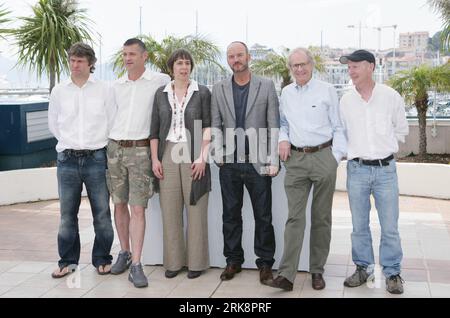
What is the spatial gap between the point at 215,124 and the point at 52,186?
14.8 feet

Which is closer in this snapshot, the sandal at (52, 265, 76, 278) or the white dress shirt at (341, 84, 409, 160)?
the white dress shirt at (341, 84, 409, 160)

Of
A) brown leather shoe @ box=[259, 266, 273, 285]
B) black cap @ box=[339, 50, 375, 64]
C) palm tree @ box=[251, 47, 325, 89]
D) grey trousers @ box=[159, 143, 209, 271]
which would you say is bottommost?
brown leather shoe @ box=[259, 266, 273, 285]

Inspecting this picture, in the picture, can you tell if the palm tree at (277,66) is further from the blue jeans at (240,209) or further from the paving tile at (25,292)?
the paving tile at (25,292)

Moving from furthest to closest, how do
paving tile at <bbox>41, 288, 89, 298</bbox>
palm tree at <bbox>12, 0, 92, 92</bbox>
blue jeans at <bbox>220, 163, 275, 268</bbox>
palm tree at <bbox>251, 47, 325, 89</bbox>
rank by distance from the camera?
palm tree at <bbox>251, 47, 325, 89</bbox> → palm tree at <bbox>12, 0, 92, 92</bbox> → blue jeans at <bbox>220, 163, 275, 268</bbox> → paving tile at <bbox>41, 288, 89, 298</bbox>

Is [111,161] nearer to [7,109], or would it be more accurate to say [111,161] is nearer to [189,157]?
[189,157]

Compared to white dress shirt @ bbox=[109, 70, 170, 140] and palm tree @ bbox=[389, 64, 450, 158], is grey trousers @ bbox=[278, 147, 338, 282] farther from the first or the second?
palm tree @ bbox=[389, 64, 450, 158]

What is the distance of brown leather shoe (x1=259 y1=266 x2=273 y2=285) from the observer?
4558mm

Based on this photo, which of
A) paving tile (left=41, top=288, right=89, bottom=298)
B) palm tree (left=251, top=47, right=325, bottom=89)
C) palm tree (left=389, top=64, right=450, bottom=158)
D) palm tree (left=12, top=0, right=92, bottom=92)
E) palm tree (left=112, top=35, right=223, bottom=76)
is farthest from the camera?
palm tree (left=251, top=47, right=325, bottom=89)

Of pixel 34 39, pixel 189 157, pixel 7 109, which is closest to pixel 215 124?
pixel 189 157

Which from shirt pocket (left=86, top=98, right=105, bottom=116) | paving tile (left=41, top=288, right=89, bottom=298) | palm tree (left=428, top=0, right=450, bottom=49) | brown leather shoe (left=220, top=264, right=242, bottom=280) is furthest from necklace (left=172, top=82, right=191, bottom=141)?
palm tree (left=428, top=0, right=450, bottom=49)

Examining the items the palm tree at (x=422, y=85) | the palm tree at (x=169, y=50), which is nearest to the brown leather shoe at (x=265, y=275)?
the palm tree at (x=169, y=50)

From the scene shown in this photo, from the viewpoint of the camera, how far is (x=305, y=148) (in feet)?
14.2

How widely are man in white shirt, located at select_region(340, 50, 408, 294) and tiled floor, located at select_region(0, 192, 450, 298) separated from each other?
37 centimetres
